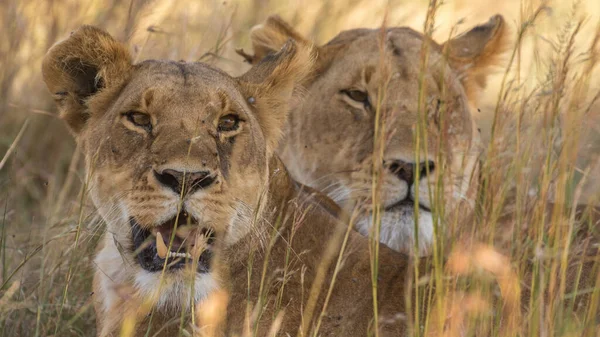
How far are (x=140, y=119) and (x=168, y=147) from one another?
252 millimetres

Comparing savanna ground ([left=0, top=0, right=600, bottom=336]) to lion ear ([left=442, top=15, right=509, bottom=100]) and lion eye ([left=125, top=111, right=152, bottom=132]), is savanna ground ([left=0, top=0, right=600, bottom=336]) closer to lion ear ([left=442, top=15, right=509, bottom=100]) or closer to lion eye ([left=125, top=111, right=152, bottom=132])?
lion ear ([left=442, top=15, right=509, bottom=100])

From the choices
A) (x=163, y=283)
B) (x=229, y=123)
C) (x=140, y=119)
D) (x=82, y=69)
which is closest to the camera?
(x=163, y=283)

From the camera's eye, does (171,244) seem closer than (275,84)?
Yes

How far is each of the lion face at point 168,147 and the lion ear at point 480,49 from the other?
1.54 metres

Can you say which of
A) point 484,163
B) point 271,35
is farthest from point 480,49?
point 484,163

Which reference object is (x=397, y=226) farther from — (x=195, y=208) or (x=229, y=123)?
(x=195, y=208)

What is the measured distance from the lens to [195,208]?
2.81 m

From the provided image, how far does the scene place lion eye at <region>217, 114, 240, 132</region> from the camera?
3.26m

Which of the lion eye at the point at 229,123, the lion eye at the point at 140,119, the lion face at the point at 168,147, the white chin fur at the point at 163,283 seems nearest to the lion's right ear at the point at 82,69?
the lion face at the point at 168,147

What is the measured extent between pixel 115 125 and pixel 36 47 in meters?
3.20

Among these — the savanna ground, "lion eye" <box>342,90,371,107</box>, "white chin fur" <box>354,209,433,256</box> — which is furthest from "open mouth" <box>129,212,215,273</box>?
"lion eye" <box>342,90,371,107</box>

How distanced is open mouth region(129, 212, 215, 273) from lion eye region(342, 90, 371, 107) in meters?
1.87

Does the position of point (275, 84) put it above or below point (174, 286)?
above

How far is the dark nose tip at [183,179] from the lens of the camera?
2805 mm
